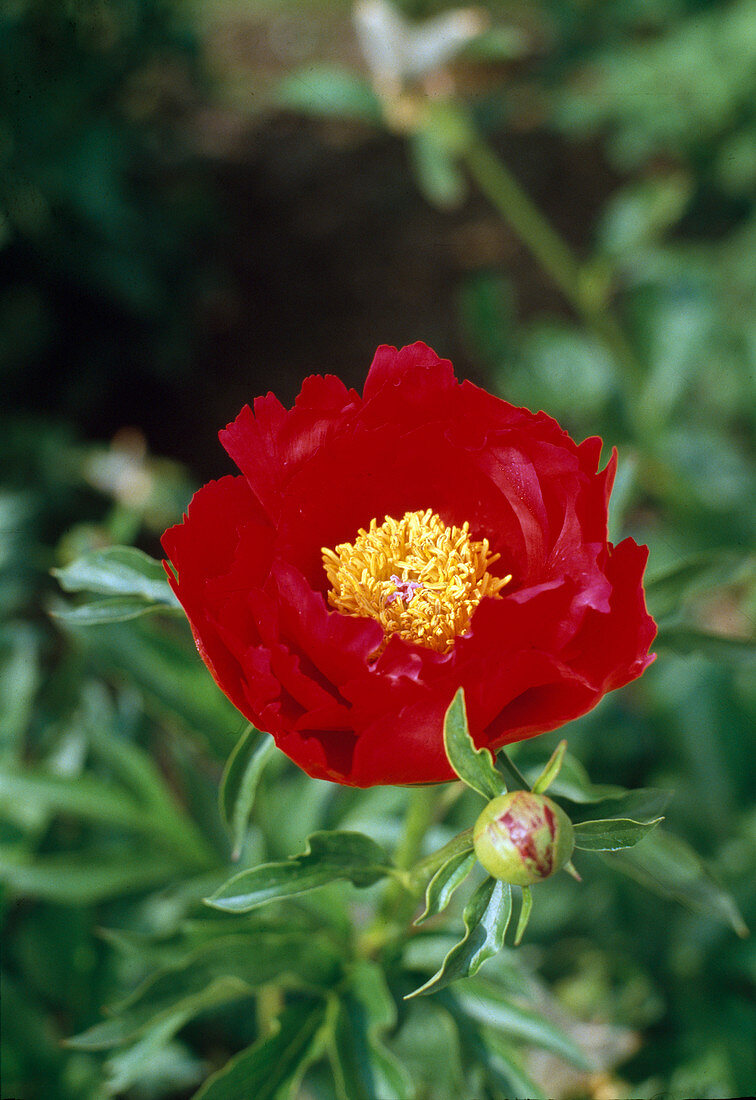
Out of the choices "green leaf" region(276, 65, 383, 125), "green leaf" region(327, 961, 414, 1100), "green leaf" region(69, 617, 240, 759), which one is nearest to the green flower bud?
"green leaf" region(327, 961, 414, 1100)

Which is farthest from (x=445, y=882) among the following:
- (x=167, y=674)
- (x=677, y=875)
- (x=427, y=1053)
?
(x=427, y=1053)

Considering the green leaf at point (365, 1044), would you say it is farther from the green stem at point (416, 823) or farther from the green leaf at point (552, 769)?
the green leaf at point (552, 769)

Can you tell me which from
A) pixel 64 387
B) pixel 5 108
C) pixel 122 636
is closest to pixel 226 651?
pixel 122 636

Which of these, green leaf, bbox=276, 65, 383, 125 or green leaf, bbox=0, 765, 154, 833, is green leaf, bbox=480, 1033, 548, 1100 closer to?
green leaf, bbox=0, 765, 154, 833

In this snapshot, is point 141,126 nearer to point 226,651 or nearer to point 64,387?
point 64,387

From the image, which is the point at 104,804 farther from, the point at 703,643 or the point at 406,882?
the point at 703,643
